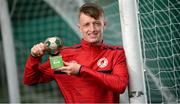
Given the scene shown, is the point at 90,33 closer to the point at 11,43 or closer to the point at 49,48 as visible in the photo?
the point at 49,48

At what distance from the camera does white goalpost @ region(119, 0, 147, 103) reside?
262 centimetres

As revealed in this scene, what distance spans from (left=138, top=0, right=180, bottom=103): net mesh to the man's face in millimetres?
710

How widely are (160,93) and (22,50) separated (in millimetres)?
3033

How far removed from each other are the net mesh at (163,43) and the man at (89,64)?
64cm

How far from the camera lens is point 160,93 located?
11.1 feet

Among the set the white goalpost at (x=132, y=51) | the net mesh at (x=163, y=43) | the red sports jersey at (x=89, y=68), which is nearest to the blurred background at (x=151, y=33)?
the net mesh at (x=163, y=43)

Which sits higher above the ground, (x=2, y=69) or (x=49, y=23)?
(x=49, y=23)

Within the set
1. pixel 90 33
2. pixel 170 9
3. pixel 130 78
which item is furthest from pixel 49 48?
pixel 170 9

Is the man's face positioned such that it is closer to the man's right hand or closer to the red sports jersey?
the red sports jersey

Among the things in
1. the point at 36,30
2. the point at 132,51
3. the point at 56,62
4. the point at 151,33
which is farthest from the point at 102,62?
the point at 36,30

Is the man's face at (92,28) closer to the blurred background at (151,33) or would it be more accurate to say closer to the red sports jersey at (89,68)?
the red sports jersey at (89,68)

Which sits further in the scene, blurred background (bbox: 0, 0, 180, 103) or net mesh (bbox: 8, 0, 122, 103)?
net mesh (bbox: 8, 0, 122, 103)

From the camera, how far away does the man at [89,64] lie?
2.55 meters

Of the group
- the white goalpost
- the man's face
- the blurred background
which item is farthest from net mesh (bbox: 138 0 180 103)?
the man's face
